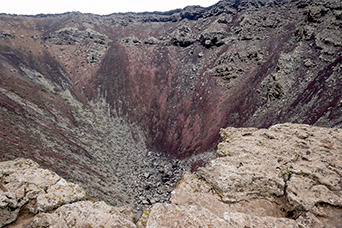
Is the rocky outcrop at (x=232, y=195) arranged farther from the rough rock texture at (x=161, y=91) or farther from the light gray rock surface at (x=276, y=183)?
the rough rock texture at (x=161, y=91)

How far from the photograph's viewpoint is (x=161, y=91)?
48750 millimetres

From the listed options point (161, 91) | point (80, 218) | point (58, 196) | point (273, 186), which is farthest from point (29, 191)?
point (161, 91)

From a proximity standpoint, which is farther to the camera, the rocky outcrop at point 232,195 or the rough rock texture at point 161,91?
the rough rock texture at point 161,91

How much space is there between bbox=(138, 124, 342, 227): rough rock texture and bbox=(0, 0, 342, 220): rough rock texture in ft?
0.53

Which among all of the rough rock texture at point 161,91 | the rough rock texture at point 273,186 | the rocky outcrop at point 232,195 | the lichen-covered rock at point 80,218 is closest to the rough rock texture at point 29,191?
the rocky outcrop at point 232,195

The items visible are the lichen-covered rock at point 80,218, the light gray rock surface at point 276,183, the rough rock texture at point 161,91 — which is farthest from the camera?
the rough rock texture at point 161,91

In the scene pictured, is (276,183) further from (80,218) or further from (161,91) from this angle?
(161,91)

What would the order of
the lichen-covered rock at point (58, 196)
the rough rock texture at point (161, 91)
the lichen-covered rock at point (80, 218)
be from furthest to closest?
the rough rock texture at point (161, 91)
the lichen-covered rock at point (58, 196)
the lichen-covered rock at point (80, 218)

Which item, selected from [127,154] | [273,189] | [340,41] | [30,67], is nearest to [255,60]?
[340,41]

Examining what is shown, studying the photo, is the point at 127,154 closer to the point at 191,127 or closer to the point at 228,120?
the point at 191,127

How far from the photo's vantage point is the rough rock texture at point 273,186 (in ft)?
18.0

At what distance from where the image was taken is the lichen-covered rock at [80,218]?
5371mm

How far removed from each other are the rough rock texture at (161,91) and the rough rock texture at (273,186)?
0.53 ft

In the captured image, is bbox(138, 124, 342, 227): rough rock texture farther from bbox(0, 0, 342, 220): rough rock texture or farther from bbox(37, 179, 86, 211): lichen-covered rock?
bbox(37, 179, 86, 211): lichen-covered rock
